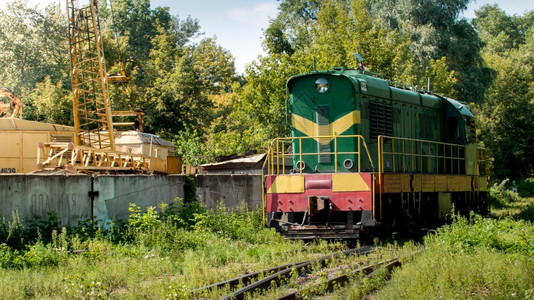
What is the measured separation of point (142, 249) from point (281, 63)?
18291 mm

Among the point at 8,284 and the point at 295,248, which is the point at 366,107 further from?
the point at 8,284

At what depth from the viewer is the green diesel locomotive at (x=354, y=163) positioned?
12.2 metres

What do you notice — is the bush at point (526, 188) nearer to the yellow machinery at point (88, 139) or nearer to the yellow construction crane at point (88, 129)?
the yellow machinery at point (88, 139)

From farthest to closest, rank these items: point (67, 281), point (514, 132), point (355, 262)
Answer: point (514, 132) → point (355, 262) → point (67, 281)

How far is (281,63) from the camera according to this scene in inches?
1113

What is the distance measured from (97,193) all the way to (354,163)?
17.9 feet

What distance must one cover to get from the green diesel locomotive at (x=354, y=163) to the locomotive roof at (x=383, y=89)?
0.02 meters

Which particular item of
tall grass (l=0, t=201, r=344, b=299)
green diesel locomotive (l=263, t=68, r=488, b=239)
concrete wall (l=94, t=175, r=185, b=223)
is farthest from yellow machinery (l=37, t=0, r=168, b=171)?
green diesel locomotive (l=263, t=68, r=488, b=239)

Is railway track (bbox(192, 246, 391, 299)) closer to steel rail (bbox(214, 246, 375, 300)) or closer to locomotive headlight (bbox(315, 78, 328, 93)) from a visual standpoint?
steel rail (bbox(214, 246, 375, 300))

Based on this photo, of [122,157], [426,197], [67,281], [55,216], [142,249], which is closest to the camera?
[67,281]

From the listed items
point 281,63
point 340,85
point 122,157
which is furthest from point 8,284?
point 281,63

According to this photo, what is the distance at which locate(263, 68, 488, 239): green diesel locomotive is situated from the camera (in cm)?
1218

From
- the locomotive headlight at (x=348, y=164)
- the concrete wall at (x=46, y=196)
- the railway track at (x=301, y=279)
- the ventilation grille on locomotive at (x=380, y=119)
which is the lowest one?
the railway track at (x=301, y=279)

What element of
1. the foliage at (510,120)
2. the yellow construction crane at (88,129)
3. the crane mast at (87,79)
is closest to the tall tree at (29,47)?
the yellow construction crane at (88,129)
